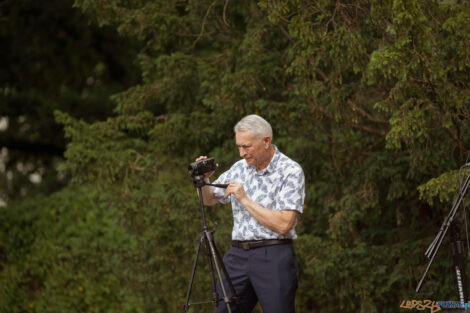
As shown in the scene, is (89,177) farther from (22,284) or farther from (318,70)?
(22,284)

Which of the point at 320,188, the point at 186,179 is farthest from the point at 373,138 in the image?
the point at 186,179

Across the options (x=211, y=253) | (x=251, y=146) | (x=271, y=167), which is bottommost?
(x=211, y=253)

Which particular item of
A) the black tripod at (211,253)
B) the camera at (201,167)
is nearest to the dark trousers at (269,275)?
the black tripod at (211,253)

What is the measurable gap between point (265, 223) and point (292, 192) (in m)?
0.23

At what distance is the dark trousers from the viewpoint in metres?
3.65

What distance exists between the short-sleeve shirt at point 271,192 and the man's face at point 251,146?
85 millimetres

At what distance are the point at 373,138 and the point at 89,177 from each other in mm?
2657

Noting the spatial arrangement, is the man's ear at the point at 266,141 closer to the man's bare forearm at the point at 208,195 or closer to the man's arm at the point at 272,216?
the man's arm at the point at 272,216

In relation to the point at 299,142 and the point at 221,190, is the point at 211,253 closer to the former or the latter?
the point at 221,190

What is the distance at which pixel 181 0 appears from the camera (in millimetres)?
6645

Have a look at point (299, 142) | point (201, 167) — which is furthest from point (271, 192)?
point (299, 142)

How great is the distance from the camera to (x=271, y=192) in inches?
146

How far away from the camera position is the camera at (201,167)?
12.0 ft

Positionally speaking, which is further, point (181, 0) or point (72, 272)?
point (72, 272)
